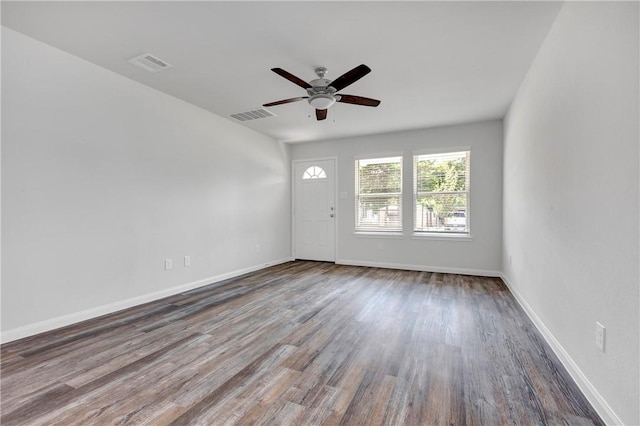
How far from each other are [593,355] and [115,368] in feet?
9.87

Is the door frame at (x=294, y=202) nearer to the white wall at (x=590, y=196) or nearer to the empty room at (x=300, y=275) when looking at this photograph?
the empty room at (x=300, y=275)

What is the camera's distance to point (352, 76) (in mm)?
2545

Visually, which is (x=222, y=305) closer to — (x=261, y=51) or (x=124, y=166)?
(x=124, y=166)

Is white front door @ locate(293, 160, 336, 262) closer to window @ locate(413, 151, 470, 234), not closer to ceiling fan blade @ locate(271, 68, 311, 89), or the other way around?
window @ locate(413, 151, 470, 234)

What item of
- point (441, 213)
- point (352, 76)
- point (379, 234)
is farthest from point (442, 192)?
point (352, 76)

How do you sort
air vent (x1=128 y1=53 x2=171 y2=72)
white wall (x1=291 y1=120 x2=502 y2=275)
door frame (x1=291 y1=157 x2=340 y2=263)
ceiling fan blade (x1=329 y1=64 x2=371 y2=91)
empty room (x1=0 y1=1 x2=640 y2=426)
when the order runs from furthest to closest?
door frame (x1=291 y1=157 x2=340 y2=263)
white wall (x1=291 y1=120 x2=502 y2=275)
air vent (x1=128 y1=53 x2=171 y2=72)
ceiling fan blade (x1=329 y1=64 x2=371 y2=91)
empty room (x1=0 y1=1 x2=640 y2=426)

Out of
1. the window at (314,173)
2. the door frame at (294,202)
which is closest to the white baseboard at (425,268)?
the door frame at (294,202)

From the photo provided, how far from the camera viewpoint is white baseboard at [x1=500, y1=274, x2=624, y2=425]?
1480 mm

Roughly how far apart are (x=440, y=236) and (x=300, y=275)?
8.32 feet

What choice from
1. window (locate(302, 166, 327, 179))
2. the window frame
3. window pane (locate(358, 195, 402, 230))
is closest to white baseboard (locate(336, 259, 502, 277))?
the window frame

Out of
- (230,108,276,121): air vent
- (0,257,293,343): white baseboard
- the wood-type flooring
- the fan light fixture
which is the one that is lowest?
the wood-type flooring

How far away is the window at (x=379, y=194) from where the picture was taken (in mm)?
5562

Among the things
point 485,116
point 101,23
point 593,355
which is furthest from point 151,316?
point 485,116

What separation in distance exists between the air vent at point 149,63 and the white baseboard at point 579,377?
13.6 ft
